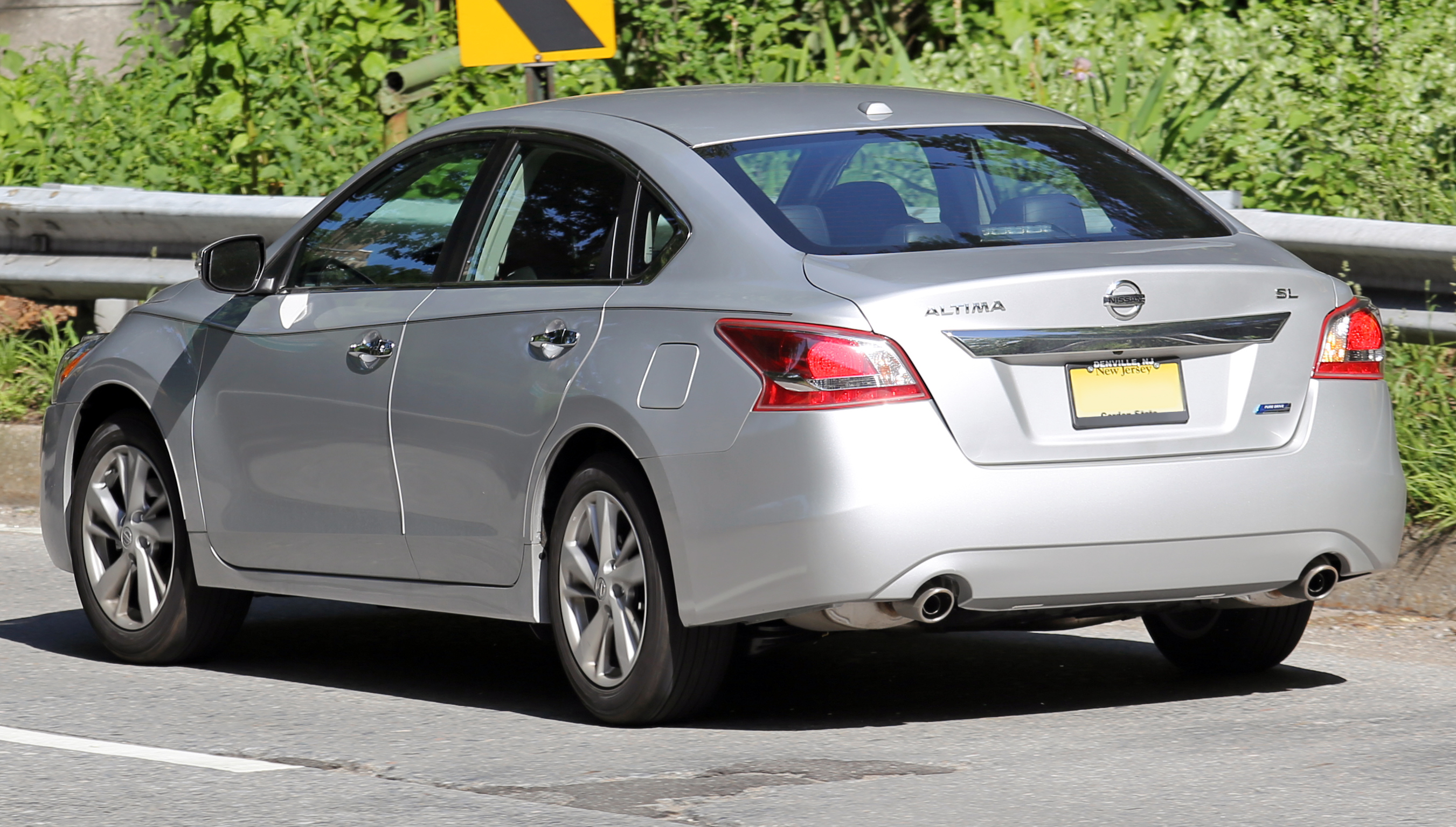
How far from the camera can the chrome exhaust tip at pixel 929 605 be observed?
16.1 ft

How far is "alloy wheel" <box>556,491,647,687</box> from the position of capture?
5.33 metres

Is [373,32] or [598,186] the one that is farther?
[373,32]

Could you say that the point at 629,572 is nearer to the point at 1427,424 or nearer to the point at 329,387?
the point at 329,387

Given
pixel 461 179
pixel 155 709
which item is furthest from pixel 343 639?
pixel 461 179

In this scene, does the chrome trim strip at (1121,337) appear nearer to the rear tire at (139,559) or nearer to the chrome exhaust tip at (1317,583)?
the chrome exhaust tip at (1317,583)

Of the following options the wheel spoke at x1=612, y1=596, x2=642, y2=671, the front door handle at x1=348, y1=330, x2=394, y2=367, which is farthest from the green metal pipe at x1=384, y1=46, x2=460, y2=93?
the wheel spoke at x1=612, y1=596, x2=642, y2=671

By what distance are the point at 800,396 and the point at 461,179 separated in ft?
5.38

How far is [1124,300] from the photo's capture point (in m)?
4.98

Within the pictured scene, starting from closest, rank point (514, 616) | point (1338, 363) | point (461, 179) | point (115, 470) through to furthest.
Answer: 1. point (1338, 363)
2. point (514, 616)
3. point (461, 179)
4. point (115, 470)

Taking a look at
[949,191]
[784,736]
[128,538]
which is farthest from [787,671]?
[128,538]

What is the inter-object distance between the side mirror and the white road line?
1.54m

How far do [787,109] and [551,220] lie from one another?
0.68 meters

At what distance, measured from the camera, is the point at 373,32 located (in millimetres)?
12672

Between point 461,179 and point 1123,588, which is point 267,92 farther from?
point 1123,588
